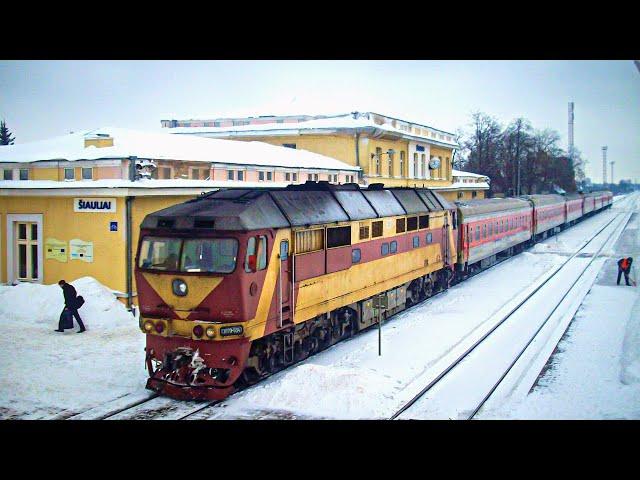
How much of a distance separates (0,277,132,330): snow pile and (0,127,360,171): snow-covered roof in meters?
3.58

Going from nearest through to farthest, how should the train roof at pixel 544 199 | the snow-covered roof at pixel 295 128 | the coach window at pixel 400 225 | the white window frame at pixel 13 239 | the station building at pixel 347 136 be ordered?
1. the white window frame at pixel 13 239
2. the coach window at pixel 400 225
3. the snow-covered roof at pixel 295 128
4. the station building at pixel 347 136
5. the train roof at pixel 544 199

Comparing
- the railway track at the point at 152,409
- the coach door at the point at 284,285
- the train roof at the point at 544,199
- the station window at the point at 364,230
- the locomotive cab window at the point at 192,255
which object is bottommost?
the railway track at the point at 152,409

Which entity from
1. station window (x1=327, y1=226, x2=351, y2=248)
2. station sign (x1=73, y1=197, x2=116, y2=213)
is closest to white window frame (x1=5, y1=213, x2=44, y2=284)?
station sign (x1=73, y1=197, x2=116, y2=213)

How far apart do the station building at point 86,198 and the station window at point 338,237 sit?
562 centimetres

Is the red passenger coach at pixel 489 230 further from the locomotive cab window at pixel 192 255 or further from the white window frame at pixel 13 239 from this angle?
the locomotive cab window at pixel 192 255

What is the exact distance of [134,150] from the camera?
1809 cm

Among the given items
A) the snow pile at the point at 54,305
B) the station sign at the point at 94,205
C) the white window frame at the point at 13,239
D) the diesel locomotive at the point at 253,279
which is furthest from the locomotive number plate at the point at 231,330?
the white window frame at the point at 13,239

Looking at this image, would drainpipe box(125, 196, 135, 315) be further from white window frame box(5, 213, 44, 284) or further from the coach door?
the coach door

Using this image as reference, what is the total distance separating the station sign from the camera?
683 inches

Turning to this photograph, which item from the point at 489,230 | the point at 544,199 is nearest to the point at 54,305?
the point at 489,230

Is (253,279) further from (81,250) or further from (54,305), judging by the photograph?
(81,250)

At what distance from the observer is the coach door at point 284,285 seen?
40.5 ft

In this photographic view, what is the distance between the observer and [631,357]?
14.2 meters
